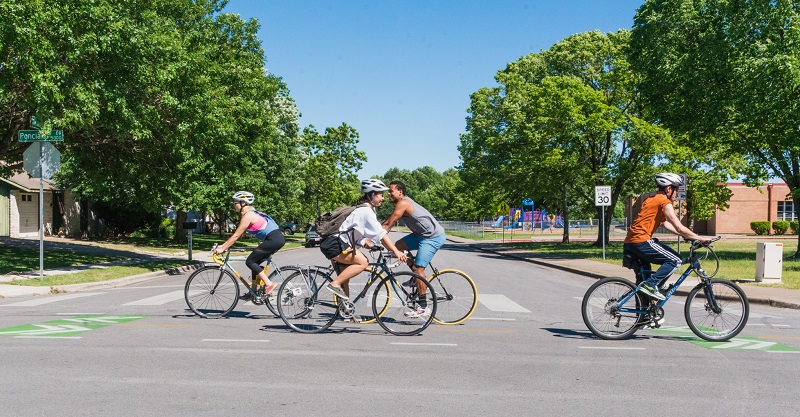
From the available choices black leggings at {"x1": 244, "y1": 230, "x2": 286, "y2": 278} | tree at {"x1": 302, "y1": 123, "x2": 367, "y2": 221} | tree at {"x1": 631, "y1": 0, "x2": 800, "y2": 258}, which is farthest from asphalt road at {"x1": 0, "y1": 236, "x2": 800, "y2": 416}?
Result: tree at {"x1": 302, "y1": 123, "x2": 367, "y2": 221}

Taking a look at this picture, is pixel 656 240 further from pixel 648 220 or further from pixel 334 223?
pixel 334 223

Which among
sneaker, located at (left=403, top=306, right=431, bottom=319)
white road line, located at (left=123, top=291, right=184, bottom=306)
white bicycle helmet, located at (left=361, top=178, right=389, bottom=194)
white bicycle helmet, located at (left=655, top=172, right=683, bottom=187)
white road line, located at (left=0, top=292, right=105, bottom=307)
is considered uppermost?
white bicycle helmet, located at (left=655, top=172, right=683, bottom=187)

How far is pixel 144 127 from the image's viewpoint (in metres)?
20.5

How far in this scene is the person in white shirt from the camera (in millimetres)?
8609

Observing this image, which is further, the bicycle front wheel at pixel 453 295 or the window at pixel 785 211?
the window at pixel 785 211


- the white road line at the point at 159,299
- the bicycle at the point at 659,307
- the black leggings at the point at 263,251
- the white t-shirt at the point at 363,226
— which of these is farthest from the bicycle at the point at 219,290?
the bicycle at the point at 659,307

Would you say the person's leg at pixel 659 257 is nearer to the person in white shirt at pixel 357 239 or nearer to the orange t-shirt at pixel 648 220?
the orange t-shirt at pixel 648 220

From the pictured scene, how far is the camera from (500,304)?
1257 centimetres

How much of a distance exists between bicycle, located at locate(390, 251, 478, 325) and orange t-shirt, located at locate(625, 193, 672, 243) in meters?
2.03

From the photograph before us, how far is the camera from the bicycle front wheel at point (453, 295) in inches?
357

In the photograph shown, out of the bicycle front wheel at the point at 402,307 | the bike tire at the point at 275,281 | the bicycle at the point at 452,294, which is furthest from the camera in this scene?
the bike tire at the point at 275,281

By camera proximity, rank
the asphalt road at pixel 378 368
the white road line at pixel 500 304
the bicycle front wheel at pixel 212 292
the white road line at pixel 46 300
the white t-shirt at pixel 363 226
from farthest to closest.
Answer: the white road line at pixel 46 300 → the white road line at pixel 500 304 → the bicycle front wheel at pixel 212 292 → the white t-shirt at pixel 363 226 → the asphalt road at pixel 378 368

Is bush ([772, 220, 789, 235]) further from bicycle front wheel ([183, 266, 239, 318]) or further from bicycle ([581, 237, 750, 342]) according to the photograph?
bicycle front wheel ([183, 266, 239, 318])

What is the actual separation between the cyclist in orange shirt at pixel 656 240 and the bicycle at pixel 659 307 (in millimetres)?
141
